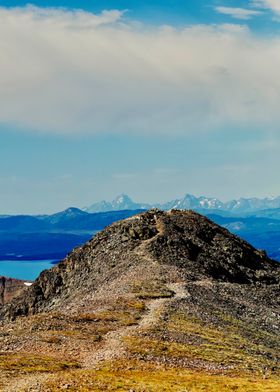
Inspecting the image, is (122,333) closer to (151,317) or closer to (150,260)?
(151,317)

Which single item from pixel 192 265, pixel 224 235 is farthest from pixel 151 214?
pixel 192 265

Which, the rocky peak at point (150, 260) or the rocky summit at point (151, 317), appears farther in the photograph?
the rocky peak at point (150, 260)

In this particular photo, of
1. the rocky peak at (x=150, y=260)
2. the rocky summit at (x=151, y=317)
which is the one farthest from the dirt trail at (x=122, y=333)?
the rocky peak at (x=150, y=260)

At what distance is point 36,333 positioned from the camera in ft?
194

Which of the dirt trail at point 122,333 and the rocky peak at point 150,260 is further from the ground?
the rocky peak at point 150,260

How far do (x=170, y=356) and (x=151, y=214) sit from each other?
277 feet

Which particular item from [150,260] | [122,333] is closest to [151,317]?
[122,333]

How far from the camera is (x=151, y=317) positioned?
236 ft

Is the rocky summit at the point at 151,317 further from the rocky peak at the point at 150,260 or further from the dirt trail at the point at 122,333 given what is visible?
the rocky peak at the point at 150,260

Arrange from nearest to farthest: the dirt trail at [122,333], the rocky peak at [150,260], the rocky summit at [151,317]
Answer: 1. the rocky summit at [151,317]
2. the dirt trail at [122,333]
3. the rocky peak at [150,260]

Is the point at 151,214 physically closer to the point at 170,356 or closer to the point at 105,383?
the point at 170,356

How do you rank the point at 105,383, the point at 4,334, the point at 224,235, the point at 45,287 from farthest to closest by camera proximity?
1. the point at 224,235
2. the point at 45,287
3. the point at 4,334
4. the point at 105,383

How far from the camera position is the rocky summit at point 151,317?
4603cm

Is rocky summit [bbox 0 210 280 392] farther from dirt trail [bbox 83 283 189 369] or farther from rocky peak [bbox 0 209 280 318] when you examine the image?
rocky peak [bbox 0 209 280 318]
